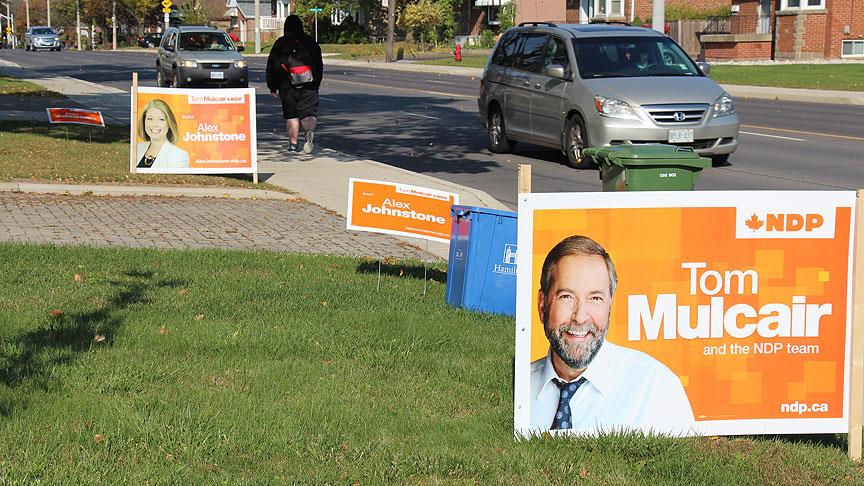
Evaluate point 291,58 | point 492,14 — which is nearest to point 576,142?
point 291,58

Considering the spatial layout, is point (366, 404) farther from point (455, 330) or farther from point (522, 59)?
point (522, 59)

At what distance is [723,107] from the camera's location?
16.0 meters

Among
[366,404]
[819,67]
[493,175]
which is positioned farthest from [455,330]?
[819,67]

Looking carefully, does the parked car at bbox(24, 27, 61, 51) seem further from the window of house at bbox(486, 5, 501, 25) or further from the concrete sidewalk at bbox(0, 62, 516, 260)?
the concrete sidewalk at bbox(0, 62, 516, 260)

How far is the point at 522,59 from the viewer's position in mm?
17844

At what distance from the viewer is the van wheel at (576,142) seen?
1619 centimetres

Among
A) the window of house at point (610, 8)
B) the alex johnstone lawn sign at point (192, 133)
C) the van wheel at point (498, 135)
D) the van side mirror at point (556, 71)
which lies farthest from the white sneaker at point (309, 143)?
the window of house at point (610, 8)

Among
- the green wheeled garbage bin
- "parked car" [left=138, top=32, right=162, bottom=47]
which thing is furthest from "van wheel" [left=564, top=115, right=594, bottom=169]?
"parked car" [left=138, top=32, right=162, bottom=47]

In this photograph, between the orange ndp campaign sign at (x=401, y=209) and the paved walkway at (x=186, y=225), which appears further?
the paved walkway at (x=186, y=225)

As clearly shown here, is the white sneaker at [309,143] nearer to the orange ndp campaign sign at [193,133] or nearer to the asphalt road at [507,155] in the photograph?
the asphalt road at [507,155]

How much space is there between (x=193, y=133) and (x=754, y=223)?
10.3m

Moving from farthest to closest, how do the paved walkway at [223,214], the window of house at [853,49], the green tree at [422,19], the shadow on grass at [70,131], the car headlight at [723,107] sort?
the green tree at [422,19], the window of house at [853,49], the shadow on grass at [70,131], the car headlight at [723,107], the paved walkway at [223,214]

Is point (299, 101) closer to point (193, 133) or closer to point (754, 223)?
point (193, 133)

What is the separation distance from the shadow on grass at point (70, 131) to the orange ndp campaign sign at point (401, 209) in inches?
463
